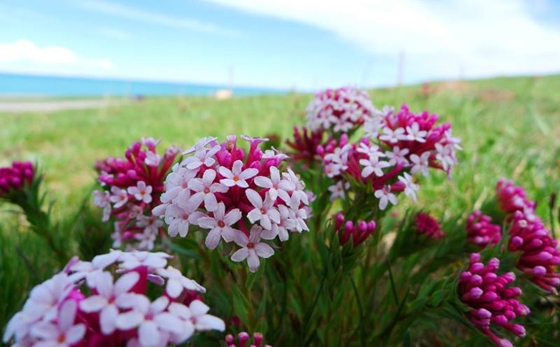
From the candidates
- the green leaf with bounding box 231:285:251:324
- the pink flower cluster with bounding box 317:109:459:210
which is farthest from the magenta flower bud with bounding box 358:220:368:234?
the green leaf with bounding box 231:285:251:324

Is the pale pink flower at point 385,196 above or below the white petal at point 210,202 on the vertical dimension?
below

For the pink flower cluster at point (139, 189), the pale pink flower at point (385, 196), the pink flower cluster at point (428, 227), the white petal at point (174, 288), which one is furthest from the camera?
the pink flower cluster at point (428, 227)

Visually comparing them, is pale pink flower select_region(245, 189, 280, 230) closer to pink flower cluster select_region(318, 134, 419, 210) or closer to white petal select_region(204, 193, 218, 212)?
white petal select_region(204, 193, 218, 212)

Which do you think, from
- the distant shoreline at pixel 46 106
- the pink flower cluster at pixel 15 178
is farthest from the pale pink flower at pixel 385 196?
the distant shoreline at pixel 46 106

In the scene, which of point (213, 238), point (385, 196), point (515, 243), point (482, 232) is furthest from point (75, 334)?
point (482, 232)

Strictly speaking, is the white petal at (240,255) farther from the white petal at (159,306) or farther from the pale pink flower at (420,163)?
the pale pink flower at (420,163)

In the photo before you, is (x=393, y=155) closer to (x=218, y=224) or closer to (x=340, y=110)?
(x=340, y=110)
